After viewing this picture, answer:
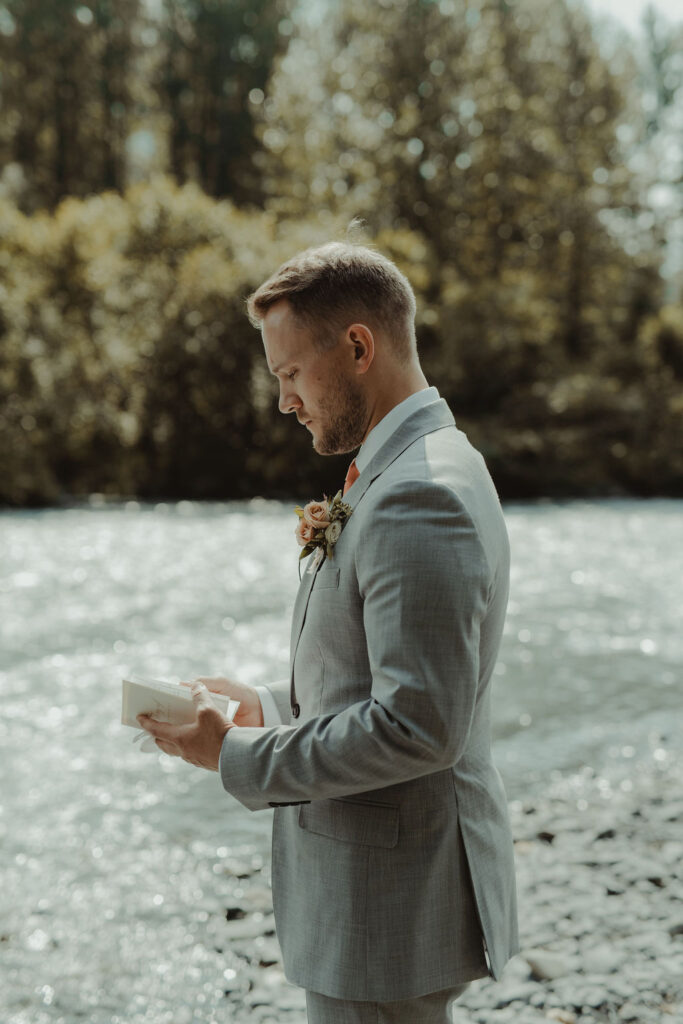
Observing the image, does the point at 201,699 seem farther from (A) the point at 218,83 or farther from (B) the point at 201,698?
(A) the point at 218,83

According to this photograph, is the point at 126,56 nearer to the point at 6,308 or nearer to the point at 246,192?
the point at 246,192

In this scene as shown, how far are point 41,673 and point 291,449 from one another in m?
16.5

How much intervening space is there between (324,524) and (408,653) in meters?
0.39

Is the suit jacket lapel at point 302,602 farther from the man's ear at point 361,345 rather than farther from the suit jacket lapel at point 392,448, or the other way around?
the man's ear at point 361,345

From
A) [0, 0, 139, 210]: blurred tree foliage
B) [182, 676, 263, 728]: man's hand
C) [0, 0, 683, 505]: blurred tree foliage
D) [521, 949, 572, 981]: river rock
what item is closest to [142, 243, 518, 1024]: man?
[182, 676, 263, 728]: man's hand

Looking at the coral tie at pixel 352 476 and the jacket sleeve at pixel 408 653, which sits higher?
the coral tie at pixel 352 476

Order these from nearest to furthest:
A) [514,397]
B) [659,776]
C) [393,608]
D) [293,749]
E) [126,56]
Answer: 1. [393,608]
2. [293,749]
3. [659,776]
4. [514,397]
5. [126,56]

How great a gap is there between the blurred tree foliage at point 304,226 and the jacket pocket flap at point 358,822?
21.5m

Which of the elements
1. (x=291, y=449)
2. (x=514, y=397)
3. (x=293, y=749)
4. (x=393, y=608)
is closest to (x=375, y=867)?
(x=293, y=749)

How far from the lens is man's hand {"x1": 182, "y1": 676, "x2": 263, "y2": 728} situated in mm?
2418

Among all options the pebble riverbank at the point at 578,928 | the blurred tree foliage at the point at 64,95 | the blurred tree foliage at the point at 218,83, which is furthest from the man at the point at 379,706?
the blurred tree foliage at the point at 218,83

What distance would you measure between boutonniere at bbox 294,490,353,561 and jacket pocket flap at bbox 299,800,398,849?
0.48 m

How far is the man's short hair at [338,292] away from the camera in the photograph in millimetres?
2018

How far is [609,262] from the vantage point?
1458 inches
